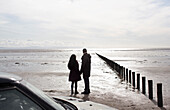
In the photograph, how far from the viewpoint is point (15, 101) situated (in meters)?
2.20

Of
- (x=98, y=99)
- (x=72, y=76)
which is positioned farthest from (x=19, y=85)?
(x=72, y=76)

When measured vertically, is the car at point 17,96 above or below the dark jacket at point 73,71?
above

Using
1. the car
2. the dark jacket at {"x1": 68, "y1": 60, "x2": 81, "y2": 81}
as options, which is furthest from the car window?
the dark jacket at {"x1": 68, "y1": 60, "x2": 81, "y2": 81}

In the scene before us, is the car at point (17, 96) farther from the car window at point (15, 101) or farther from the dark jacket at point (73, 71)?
the dark jacket at point (73, 71)

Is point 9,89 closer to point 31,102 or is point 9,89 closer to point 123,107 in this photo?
point 31,102

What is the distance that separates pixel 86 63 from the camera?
9.27 metres

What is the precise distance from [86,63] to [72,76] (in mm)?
876

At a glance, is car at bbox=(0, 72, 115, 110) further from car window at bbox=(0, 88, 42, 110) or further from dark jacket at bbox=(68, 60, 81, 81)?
dark jacket at bbox=(68, 60, 81, 81)

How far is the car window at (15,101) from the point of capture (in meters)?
2.02

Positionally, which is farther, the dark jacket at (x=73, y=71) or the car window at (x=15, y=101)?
the dark jacket at (x=73, y=71)

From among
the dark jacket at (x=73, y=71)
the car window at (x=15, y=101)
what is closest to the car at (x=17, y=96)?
the car window at (x=15, y=101)

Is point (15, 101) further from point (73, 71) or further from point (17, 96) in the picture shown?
point (73, 71)

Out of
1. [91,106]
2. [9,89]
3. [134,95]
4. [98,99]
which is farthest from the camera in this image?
[134,95]

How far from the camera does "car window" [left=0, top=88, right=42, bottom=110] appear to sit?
202 cm
